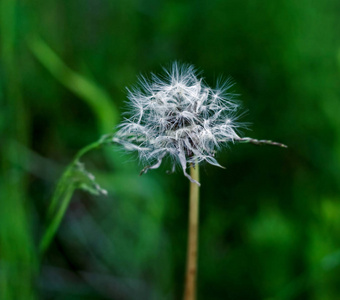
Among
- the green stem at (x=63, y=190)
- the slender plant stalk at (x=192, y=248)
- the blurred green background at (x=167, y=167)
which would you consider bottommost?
the slender plant stalk at (x=192, y=248)

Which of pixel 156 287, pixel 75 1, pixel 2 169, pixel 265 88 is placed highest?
pixel 75 1

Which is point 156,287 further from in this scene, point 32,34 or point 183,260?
point 32,34

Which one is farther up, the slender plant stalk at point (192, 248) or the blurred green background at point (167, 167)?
the blurred green background at point (167, 167)

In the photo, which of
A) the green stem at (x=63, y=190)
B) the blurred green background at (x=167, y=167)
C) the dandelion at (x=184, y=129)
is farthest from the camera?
the blurred green background at (x=167, y=167)

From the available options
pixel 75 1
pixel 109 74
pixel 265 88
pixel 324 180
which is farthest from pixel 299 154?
pixel 75 1

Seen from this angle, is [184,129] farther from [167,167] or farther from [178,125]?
[167,167]

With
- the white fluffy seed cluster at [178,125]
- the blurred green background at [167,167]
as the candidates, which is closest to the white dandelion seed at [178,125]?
the white fluffy seed cluster at [178,125]

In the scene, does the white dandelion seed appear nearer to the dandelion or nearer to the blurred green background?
the dandelion

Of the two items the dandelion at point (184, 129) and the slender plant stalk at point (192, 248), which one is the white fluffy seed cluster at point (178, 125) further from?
the slender plant stalk at point (192, 248)
